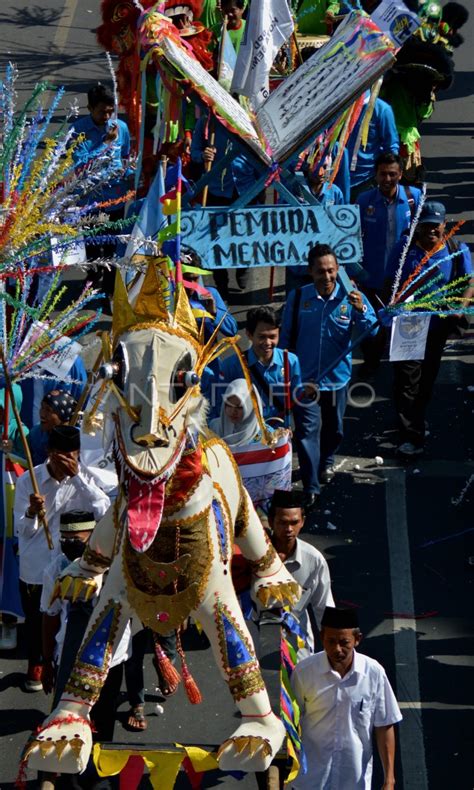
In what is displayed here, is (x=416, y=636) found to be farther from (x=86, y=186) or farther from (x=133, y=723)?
(x=86, y=186)

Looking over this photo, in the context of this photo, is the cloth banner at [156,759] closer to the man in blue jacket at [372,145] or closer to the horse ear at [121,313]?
the horse ear at [121,313]

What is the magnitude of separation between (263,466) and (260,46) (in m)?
3.14

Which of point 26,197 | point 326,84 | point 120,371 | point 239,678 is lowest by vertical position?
point 239,678

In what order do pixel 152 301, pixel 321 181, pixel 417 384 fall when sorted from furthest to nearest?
pixel 321 181
pixel 417 384
pixel 152 301

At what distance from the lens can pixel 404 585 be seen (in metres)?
8.74

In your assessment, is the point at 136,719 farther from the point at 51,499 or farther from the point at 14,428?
the point at 14,428

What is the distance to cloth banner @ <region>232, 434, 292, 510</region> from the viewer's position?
780 centimetres

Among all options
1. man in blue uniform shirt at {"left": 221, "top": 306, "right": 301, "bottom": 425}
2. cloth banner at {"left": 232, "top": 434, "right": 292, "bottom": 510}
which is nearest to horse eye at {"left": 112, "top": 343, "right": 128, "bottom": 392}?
cloth banner at {"left": 232, "top": 434, "right": 292, "bottom": 510}

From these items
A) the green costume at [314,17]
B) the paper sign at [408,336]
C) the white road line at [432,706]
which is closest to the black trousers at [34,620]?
the white road line at [432,706]

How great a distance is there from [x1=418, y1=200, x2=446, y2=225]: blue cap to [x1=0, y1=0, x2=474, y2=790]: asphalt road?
4.66ft

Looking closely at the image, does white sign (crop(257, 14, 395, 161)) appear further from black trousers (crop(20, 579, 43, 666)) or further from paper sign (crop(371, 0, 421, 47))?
black trousers (crop(20, 579, 43, 666))

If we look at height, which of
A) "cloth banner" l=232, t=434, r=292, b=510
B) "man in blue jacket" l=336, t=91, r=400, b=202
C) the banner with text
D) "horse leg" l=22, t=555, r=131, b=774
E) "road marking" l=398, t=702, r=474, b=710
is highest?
"man in blue jacket" l=336, t=91, r=400, b=202

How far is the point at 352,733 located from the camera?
21.9 ft

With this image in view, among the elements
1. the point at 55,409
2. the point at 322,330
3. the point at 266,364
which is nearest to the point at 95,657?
the point at 55,409
